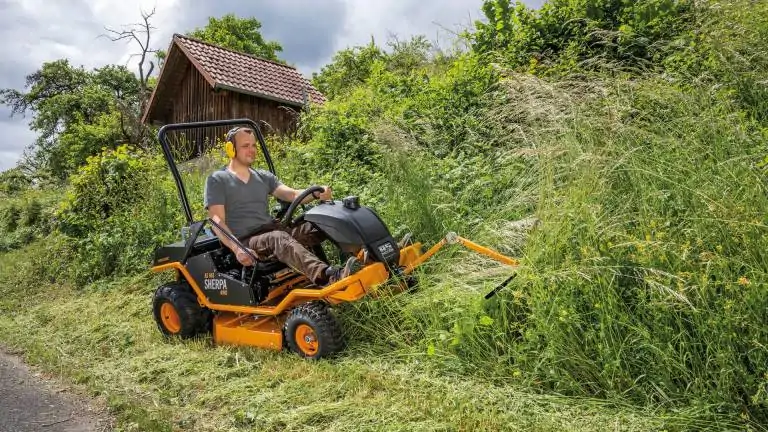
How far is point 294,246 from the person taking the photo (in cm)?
426

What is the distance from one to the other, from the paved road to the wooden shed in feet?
43.1

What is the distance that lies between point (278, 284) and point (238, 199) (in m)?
0.77

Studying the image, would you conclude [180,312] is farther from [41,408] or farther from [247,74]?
[247,74]

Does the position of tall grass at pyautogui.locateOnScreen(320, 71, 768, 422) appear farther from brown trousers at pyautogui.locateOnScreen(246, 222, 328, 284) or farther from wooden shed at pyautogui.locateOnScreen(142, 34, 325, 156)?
wooden shed at pyautogui.locateOnScreen(142, 34, 325, 156)

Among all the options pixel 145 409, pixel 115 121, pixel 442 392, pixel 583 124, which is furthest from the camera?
pixel 115 121

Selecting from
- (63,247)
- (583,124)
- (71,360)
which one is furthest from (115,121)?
(583,124)

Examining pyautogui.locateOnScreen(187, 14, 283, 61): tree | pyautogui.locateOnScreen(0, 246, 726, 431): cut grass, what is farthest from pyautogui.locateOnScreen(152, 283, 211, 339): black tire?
pyautogui.locateOnScreen(187, 14, 283, 61): tree

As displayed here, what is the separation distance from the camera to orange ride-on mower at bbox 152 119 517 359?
404 cm

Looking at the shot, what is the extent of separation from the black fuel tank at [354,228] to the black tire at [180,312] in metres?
1.35

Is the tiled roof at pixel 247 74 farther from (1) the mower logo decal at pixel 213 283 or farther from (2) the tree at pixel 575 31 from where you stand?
(1) the mower logo decal at pixel 213 283

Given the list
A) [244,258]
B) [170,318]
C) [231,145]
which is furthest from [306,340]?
[231,145]

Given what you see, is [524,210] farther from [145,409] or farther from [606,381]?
[145,409]

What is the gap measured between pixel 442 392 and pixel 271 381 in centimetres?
115

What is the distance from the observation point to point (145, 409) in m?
3.66
